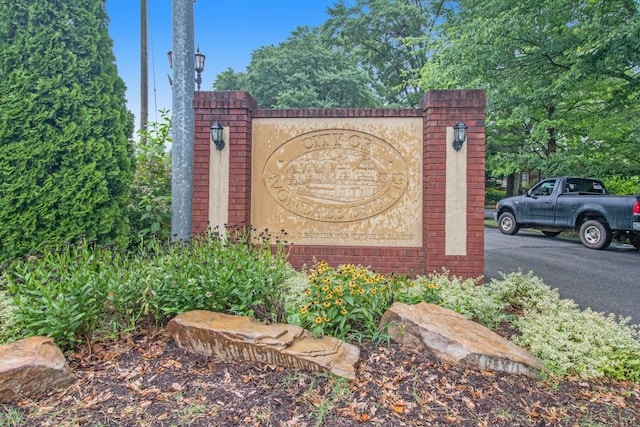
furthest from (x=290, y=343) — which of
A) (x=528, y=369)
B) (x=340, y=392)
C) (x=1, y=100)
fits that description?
(x=1, y=100)

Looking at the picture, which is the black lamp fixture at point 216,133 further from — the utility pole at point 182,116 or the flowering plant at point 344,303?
the flowering plant at point 344,303

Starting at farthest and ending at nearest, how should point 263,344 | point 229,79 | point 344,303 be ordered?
1. point 229,79
2. point 344,303
3. point 263,344

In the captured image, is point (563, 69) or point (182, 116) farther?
point (563, 69)

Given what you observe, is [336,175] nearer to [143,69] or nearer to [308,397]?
[308,397]

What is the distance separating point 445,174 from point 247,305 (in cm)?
299

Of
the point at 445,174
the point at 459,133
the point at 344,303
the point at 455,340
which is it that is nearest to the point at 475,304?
the point at 455,340

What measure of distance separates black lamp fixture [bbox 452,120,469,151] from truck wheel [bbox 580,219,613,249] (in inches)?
246

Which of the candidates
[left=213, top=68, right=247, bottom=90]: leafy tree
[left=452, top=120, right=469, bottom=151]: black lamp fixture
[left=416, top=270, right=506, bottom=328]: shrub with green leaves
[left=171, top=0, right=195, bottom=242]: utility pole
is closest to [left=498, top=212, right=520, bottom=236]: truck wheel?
[left=452, top=120, right=469, bottom=151]: black lamp fixture

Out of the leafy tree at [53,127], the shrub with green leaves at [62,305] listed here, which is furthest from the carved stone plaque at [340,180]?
the shrub with green leaves at [62,305]

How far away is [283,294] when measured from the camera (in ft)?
11.1

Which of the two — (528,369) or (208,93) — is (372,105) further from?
(528,369)

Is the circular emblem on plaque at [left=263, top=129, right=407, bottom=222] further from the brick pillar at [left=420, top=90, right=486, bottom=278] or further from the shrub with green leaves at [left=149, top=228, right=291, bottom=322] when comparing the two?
the shrub with green leaves at [left=149, top=228, right=291, bottom=322]

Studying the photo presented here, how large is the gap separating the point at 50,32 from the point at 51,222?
2039mm

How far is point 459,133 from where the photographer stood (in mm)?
4602
